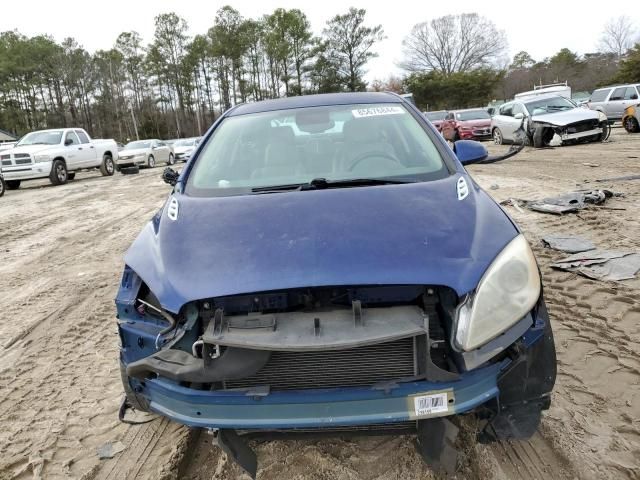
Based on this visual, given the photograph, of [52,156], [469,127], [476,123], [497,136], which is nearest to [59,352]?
[52,156]

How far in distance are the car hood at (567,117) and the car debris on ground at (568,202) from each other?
7478 mm

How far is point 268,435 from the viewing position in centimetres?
179

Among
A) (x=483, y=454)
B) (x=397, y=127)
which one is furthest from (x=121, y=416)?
(x=397, y=127)

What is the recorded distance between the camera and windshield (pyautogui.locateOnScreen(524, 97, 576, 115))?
551 inches

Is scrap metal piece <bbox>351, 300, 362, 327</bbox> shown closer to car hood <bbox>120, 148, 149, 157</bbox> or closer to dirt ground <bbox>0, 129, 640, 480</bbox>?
dirt ground <bbox>0, 129, 640, 480</bbox>

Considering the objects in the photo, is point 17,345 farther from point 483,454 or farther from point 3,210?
point 3,210

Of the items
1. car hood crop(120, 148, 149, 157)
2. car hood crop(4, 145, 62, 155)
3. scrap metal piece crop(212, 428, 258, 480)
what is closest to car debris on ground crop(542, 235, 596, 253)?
scrap metal piece crop(212, 428, 258, 480)

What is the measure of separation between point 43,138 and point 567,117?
16315mm

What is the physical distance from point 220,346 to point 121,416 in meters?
0.76

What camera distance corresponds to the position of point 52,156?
48.5 feet

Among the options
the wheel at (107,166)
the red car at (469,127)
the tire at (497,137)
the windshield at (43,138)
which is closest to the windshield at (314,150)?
the tire at (497,137)

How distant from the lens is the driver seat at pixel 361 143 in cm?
275

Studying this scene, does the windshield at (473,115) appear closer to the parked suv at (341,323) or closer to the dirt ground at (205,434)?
the dirt ground at (205,434)

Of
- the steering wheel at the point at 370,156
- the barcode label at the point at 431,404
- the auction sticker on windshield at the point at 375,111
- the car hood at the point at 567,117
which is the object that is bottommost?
the barcode label at the point at 431,404
